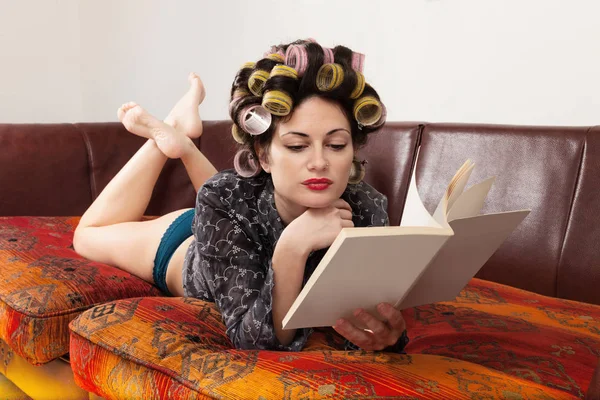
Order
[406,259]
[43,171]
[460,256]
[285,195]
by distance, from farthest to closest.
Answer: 1. [43,171]
2. [285,195]
3. [460,256]
4. [406,259]

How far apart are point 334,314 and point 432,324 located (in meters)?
0.55

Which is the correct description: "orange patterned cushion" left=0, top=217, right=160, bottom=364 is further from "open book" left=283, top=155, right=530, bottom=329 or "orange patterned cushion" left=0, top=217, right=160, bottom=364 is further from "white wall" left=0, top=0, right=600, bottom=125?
"white wall" left=0, top=0, right=600, bottom=125

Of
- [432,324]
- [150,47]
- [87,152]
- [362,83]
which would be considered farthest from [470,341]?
[150,47]

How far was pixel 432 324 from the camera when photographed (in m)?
1.43

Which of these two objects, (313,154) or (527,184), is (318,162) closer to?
(313,154)

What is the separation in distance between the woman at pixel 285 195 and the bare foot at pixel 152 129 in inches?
26.4

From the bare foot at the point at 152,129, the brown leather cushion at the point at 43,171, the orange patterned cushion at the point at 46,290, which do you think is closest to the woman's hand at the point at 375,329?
the orange patterned cushion at the point at 46,290

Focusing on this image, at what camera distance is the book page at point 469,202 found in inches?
40.6

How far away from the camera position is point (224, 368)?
1.03 metres

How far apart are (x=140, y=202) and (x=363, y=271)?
1435mm

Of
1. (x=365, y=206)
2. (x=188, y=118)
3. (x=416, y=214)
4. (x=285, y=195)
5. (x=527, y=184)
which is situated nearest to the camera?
(x=416, y=214)

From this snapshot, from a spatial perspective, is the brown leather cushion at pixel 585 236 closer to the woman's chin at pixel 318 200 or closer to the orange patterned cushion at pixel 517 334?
the orange patterned cushion at pixel 517 334

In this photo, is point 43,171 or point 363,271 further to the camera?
point 43,171

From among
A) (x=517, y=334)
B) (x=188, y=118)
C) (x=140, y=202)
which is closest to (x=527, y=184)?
(x=517, y=334)
